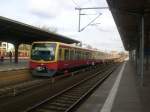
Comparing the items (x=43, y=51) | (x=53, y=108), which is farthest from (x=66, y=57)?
(x=53, y=108)

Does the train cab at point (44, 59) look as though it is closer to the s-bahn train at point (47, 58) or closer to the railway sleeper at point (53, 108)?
the s-bahn train at point (47, 58)

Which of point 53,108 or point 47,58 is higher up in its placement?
→ point 47,58

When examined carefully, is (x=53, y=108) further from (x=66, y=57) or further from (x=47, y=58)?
(x=66, y=57)

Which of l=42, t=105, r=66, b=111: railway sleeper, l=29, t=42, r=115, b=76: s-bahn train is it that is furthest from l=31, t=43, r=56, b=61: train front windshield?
l=42, t=105, r=66, b=111: railway sleeper

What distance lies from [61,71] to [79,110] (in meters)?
14.3

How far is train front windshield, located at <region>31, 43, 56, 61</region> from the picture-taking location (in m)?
26.0

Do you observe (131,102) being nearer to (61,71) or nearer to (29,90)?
(29,90)

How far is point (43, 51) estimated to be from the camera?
86.7ft

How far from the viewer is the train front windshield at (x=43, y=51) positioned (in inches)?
1024

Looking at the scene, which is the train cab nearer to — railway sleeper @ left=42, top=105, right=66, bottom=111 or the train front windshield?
the train front windshield

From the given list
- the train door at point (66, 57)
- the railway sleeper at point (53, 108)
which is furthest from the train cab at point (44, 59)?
the railway sleeper at point (53, 108)

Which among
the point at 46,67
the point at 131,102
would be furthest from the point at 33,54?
the point at 131,102

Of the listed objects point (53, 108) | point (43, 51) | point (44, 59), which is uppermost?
point (43, 51)

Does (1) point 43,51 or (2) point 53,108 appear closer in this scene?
(2) point 53,108
